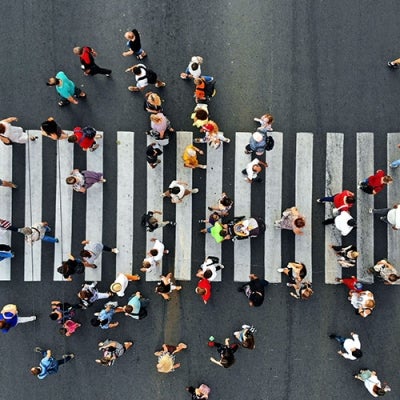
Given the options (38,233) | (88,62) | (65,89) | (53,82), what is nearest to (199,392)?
(38,233)

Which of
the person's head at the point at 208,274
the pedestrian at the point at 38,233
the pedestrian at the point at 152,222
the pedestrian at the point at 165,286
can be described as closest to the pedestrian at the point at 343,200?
the person's head at the point at 208,274

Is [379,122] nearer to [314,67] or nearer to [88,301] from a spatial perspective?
[314,67]

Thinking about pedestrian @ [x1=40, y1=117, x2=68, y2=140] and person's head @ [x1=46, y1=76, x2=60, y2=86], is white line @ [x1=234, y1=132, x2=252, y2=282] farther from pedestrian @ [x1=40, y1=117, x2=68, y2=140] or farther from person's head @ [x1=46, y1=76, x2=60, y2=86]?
person's head @ [x1=46, y1=76, x2=60, y2=86]

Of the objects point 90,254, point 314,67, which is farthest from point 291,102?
point 90,254

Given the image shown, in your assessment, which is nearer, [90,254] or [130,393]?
[90,254]

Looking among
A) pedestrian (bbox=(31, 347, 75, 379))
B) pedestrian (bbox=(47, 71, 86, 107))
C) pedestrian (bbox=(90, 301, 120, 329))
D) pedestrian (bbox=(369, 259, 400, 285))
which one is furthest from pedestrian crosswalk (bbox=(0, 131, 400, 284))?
pedestrian (bbox=(31, 347, 75, 379))

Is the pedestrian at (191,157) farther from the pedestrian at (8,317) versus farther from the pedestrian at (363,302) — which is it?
the pedestrian at (8,317)
